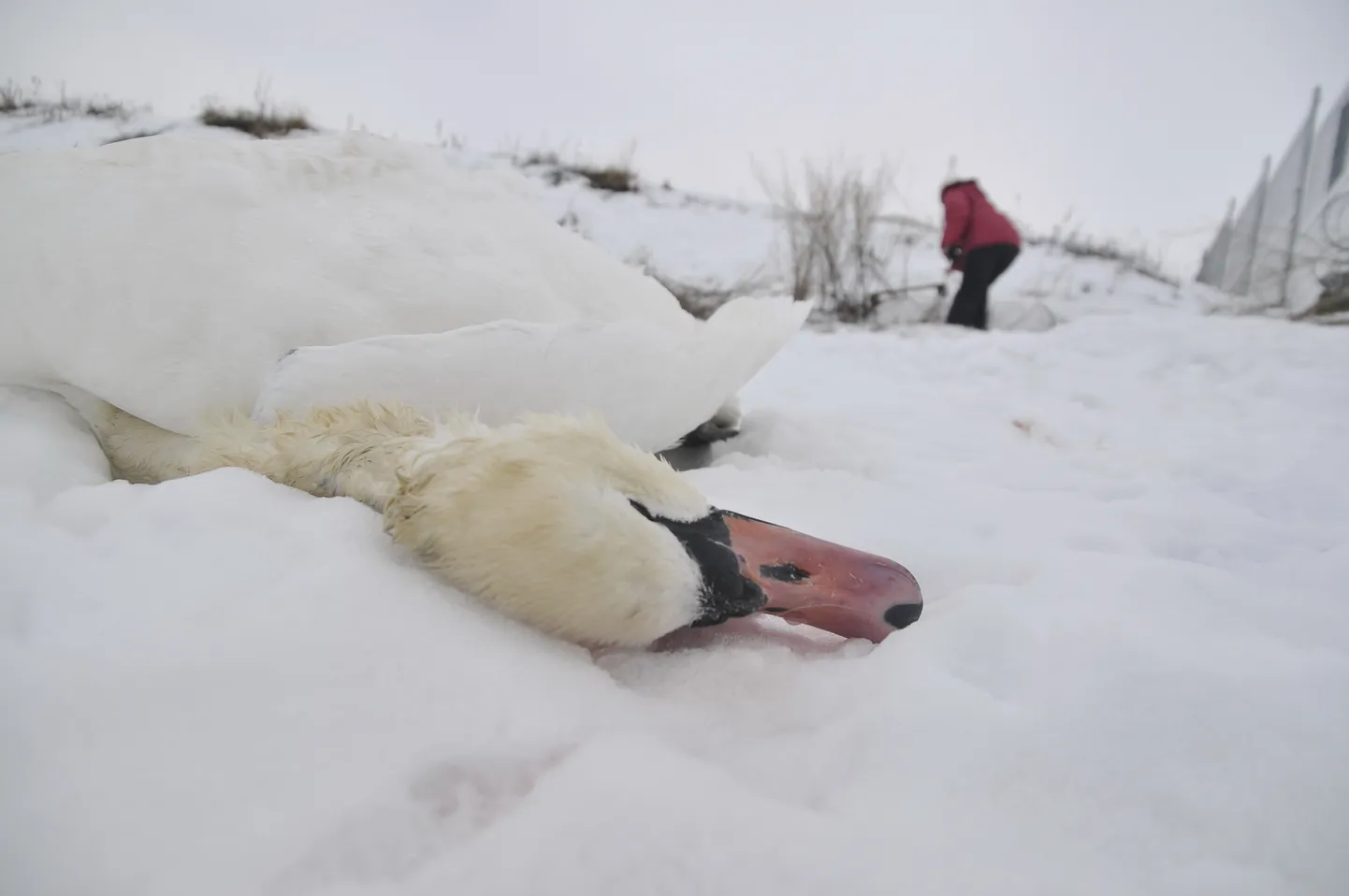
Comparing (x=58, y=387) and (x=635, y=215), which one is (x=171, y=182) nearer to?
(x=58, y=387)

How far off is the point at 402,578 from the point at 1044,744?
2.53 ft

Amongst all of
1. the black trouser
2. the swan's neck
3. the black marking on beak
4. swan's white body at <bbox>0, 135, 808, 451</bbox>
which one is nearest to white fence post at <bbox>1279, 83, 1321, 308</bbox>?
the black trouser

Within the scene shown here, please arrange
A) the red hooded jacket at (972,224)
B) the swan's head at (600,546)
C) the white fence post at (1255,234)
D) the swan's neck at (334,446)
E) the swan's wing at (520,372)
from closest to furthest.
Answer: the swan's head at (600,546) < the swan's neck at (334,446) < the swan's wing at (520,372) < the red hooded jacket at (972,224) < the white fence post at (1255,234)

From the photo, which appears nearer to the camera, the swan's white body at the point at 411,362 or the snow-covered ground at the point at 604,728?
the snow-covered ground at the point at 604,728

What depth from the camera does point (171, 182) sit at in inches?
62.1

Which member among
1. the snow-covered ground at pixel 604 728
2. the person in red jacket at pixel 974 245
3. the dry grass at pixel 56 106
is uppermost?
the dry grass at pixel 56 106

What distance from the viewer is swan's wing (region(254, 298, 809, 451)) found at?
1.32 meters

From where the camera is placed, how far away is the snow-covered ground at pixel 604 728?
60 cm

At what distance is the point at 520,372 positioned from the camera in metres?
1.39

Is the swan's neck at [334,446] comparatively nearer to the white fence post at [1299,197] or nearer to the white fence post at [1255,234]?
the white fence post at [1299,197]

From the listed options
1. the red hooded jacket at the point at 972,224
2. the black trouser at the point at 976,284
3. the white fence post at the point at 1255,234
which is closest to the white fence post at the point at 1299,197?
the white fence post at the point at 1255,234

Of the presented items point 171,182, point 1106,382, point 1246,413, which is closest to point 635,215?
point 1106,382

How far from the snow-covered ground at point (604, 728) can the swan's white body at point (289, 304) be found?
241mm

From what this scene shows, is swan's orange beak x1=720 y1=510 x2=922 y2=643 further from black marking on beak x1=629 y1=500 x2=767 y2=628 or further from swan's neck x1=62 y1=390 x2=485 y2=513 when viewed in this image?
swan's neck x1=62 y1=390 x2=485 y2=513
